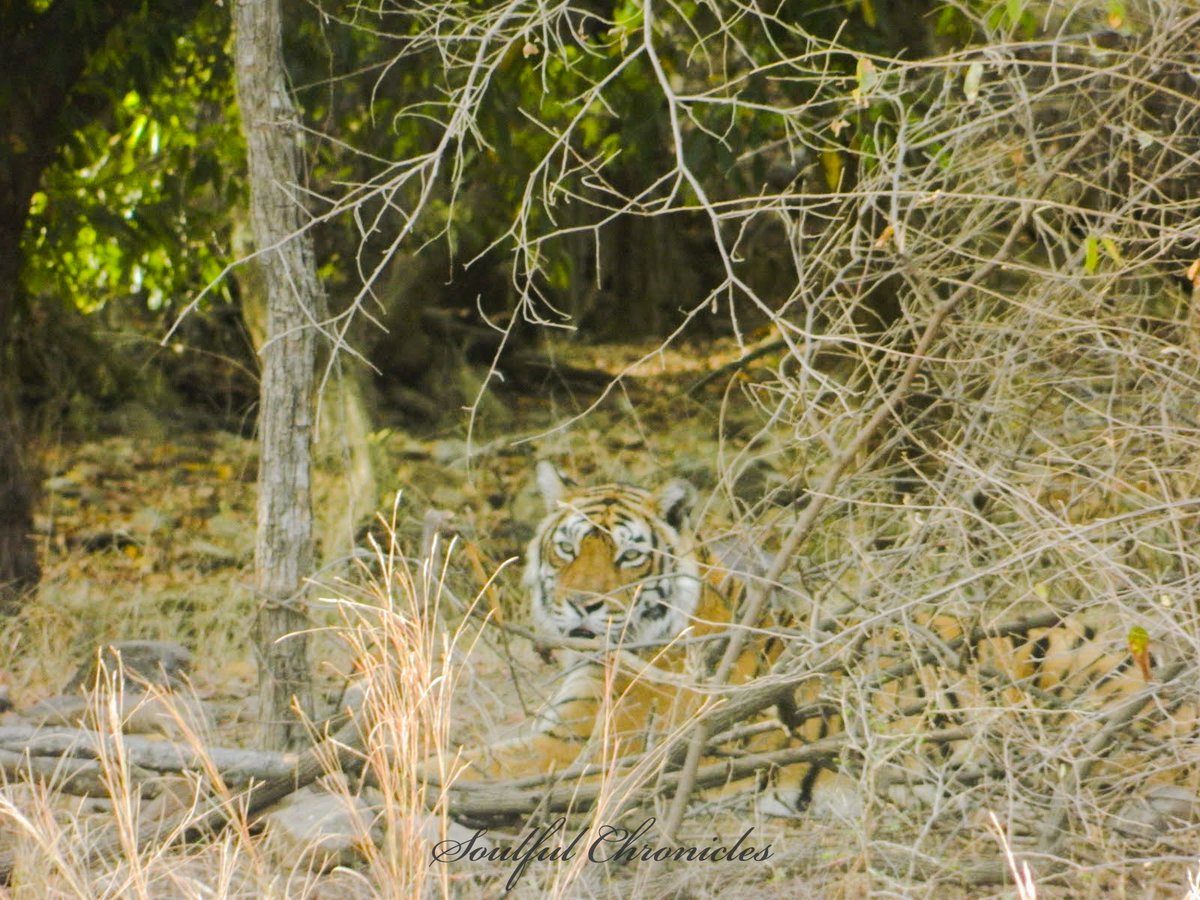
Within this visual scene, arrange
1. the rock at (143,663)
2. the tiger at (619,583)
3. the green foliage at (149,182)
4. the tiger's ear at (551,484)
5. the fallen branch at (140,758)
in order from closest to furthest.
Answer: the fallen branch at (140,758) → the tiger at (619,583) → the rock at (143,663) → the tiger's ear at (551,484) → the green foliage at (149,182)

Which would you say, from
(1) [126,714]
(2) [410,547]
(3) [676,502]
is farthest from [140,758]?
(2) [410,547]

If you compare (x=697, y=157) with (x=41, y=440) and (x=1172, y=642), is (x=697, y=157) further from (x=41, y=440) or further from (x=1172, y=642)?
Answer: (x=41, y=440)

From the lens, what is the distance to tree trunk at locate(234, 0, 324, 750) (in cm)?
426

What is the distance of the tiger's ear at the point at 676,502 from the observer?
525cm

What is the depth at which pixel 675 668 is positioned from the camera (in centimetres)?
488

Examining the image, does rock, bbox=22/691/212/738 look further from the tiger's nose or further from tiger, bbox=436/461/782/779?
the tiger's nose

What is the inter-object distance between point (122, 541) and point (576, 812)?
4653 mm

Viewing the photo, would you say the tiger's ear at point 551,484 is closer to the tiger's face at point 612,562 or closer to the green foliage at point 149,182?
the tiger's face at point 612,562

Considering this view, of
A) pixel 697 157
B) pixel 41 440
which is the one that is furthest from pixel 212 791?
pixel 41 440

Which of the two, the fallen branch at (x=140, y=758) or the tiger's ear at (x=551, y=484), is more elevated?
the tiger's ear at (x=551, y=484)

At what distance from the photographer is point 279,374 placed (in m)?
4.32

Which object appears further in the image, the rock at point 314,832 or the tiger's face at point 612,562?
the tiger's face at point 612,562

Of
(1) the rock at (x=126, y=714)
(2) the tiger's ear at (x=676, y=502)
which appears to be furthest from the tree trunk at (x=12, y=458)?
(2) the tiger's ear at (x=676, y=502)

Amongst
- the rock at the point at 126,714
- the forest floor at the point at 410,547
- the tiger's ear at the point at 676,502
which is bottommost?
the forest floor at the point at 410,547
